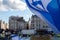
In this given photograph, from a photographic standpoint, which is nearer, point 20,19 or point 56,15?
point 56,15

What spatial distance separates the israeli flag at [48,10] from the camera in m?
6.35

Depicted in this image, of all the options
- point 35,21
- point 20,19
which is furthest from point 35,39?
point 20,19

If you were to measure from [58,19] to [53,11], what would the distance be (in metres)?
0.25

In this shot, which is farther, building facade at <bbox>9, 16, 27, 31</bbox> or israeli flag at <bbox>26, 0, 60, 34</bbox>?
building facade at <bbox>9, 16, 27, 31</bbox>

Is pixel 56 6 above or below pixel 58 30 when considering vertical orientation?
above

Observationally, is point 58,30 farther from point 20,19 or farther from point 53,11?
point 20,19

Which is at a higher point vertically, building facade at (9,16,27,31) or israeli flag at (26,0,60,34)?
building facade at (9,16,27,31)

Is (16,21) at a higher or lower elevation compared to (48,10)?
higher

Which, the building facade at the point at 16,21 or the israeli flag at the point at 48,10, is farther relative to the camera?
the building facade at the point at 16,21

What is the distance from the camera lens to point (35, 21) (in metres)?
114

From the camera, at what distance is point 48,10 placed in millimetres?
6520

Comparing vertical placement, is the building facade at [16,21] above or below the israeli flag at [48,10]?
above

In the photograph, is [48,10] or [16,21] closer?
[48,10]

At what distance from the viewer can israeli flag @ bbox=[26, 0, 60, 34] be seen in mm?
6352
